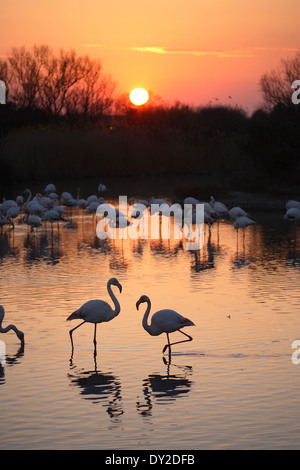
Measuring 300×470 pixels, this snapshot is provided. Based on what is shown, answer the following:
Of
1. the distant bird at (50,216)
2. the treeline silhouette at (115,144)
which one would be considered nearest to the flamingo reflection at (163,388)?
the distant bird at (50,216)

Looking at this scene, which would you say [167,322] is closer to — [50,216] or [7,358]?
[7,358]

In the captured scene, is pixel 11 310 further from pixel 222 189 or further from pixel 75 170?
pixel 75 170

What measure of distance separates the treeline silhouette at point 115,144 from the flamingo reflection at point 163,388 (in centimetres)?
2449

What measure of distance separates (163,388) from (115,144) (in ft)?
121

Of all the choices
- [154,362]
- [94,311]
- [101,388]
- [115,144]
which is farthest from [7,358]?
[115,144]

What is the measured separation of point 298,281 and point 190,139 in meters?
36.6

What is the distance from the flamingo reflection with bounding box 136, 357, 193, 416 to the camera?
784 cm

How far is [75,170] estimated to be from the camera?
42.8 meters

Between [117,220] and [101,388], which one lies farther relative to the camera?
[117,220]

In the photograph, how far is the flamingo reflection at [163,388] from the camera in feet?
25.7

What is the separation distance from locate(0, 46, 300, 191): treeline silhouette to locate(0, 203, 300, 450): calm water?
18.9 meters

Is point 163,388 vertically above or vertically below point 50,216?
below

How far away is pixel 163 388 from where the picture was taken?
834cm

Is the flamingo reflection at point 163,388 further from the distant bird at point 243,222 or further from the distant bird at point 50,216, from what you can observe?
the distant bird at point 50,216
